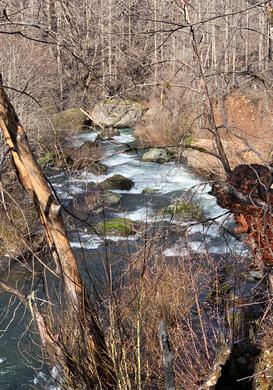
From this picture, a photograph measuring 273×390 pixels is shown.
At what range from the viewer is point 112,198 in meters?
13.7

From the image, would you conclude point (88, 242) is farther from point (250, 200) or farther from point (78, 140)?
point (78, 140)

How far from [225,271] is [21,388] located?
13.9 ft

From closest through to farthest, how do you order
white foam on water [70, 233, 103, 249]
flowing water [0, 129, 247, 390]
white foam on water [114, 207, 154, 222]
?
flowing water [0, 129, 247, 390] → white foam on water [70, 233, 103, 249] → white foam on water [114, 207, 154, 222]

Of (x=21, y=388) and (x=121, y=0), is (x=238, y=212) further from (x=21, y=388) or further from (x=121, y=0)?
(x=21, y=388)

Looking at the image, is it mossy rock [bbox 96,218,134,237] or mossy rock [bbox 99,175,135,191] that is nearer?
mossy rock [bbox 96,218,134,237]

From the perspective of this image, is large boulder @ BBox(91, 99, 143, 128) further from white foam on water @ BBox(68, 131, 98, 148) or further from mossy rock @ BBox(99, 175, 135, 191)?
mossy rock @ BBox(99, 175, 135, 191)

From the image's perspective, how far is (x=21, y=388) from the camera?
6.43 m

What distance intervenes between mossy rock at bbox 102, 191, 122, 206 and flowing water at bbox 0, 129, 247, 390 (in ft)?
0.61

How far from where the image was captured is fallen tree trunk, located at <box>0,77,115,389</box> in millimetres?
3971

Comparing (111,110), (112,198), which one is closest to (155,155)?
(112,198)

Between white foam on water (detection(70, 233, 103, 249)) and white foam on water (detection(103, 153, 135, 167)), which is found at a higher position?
white foam on water (detection(103, 153, 135, 167))

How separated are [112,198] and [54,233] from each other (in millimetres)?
9628

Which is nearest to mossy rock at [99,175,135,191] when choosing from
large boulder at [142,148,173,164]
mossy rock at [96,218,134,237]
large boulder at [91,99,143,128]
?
large boulder at [142,148,173,164]

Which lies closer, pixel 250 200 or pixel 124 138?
pixel 250 200
